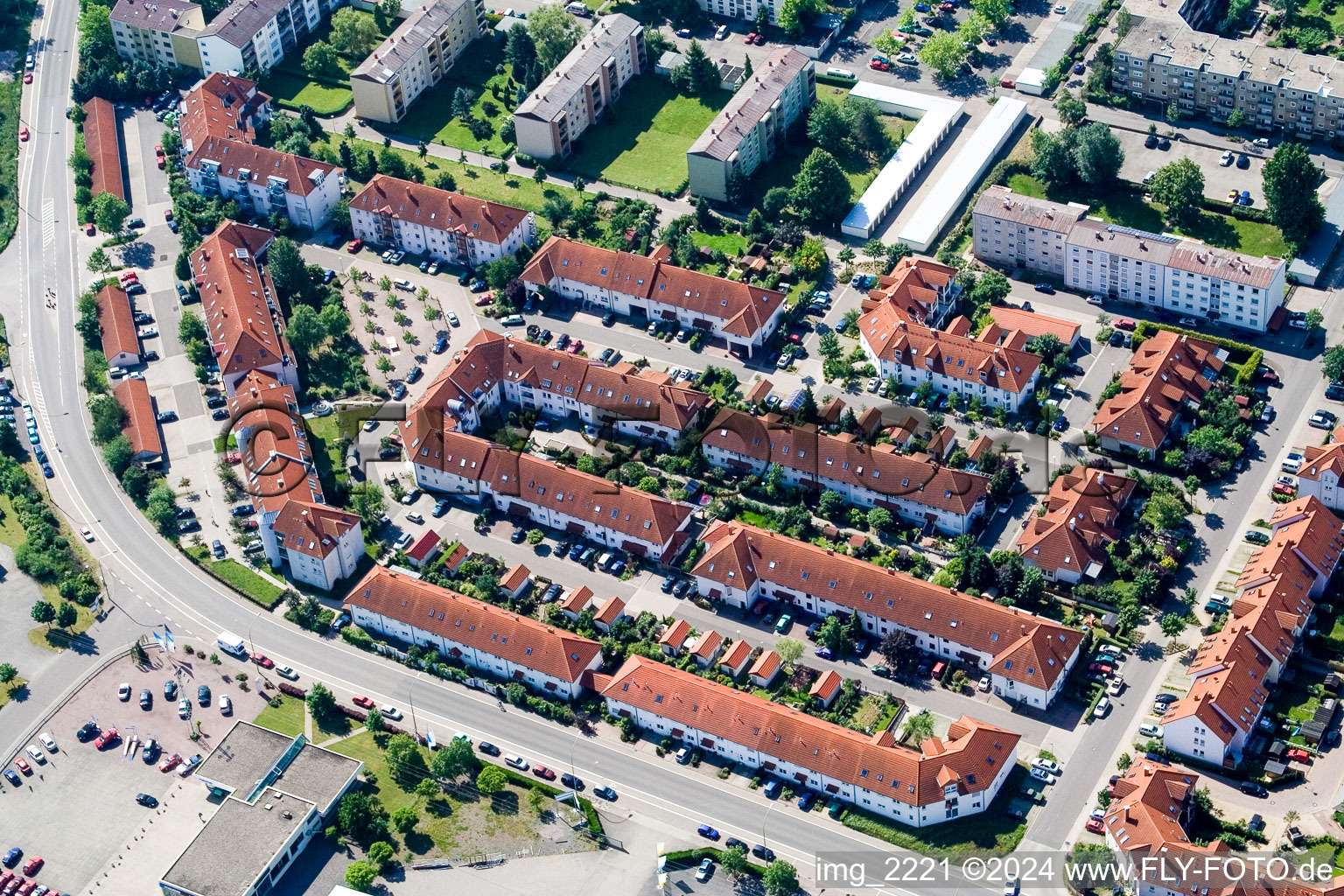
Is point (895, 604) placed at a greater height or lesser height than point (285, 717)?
greater

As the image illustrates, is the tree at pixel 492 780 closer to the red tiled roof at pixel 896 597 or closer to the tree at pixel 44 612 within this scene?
the red tiled roof at pixel 896 597

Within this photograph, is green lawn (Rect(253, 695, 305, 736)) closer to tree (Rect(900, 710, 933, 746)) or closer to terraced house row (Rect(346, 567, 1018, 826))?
terraced house row (Rect(346, 567, 1018, 826))

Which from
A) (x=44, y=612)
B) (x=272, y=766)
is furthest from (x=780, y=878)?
(x=44, y=612)

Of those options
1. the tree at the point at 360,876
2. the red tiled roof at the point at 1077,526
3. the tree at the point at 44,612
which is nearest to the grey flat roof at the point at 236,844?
the tree at the point at 360,876

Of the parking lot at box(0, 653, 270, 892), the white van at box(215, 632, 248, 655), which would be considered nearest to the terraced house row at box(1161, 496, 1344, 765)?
the parking lot at box(0, 653, 270, 892)

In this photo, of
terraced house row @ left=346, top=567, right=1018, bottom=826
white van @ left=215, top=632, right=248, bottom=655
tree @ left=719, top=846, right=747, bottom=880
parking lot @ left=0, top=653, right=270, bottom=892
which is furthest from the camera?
white van @ left=215, top=632, right=248, bottom=655

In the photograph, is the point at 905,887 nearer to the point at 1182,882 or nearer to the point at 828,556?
the point at 1182,882

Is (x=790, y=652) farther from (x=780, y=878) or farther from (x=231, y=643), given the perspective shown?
(x=231, y=643)
